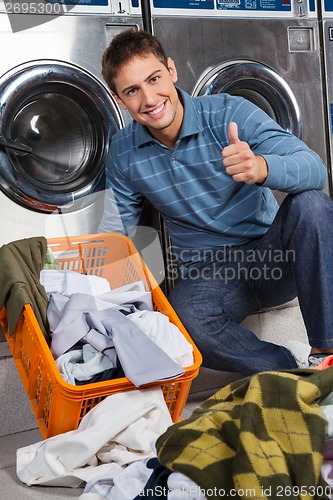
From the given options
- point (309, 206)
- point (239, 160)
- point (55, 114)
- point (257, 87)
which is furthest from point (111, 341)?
point (257, 87)

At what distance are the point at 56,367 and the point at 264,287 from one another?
776 millimetres

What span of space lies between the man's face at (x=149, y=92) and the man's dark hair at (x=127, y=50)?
2 centimetres

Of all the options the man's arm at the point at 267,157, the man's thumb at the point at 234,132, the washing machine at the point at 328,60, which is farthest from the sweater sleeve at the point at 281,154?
the washing machine at the point at 328,60

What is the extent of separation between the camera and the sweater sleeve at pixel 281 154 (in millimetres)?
1814

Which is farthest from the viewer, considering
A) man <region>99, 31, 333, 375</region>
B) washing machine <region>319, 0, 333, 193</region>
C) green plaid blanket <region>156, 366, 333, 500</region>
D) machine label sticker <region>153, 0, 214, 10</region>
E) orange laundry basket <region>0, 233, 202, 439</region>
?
washing machine <region>319, 0, 333, 193</region>

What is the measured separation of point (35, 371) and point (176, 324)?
1.25ft

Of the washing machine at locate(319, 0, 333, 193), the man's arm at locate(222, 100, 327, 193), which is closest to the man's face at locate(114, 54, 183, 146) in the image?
the man's arm at locate(222, 100, 327, 193)

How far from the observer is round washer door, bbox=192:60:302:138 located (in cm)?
245

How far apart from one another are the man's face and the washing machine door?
0.25m

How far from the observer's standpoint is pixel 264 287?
7.06 feet

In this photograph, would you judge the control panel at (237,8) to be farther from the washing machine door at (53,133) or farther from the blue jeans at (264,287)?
the blue jeans at (264,287)

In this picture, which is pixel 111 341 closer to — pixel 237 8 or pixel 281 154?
pixel 281 154

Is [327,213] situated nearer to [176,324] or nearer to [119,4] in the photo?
[176,324]

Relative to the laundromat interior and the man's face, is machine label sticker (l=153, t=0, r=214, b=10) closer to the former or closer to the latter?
the laundromat interior
